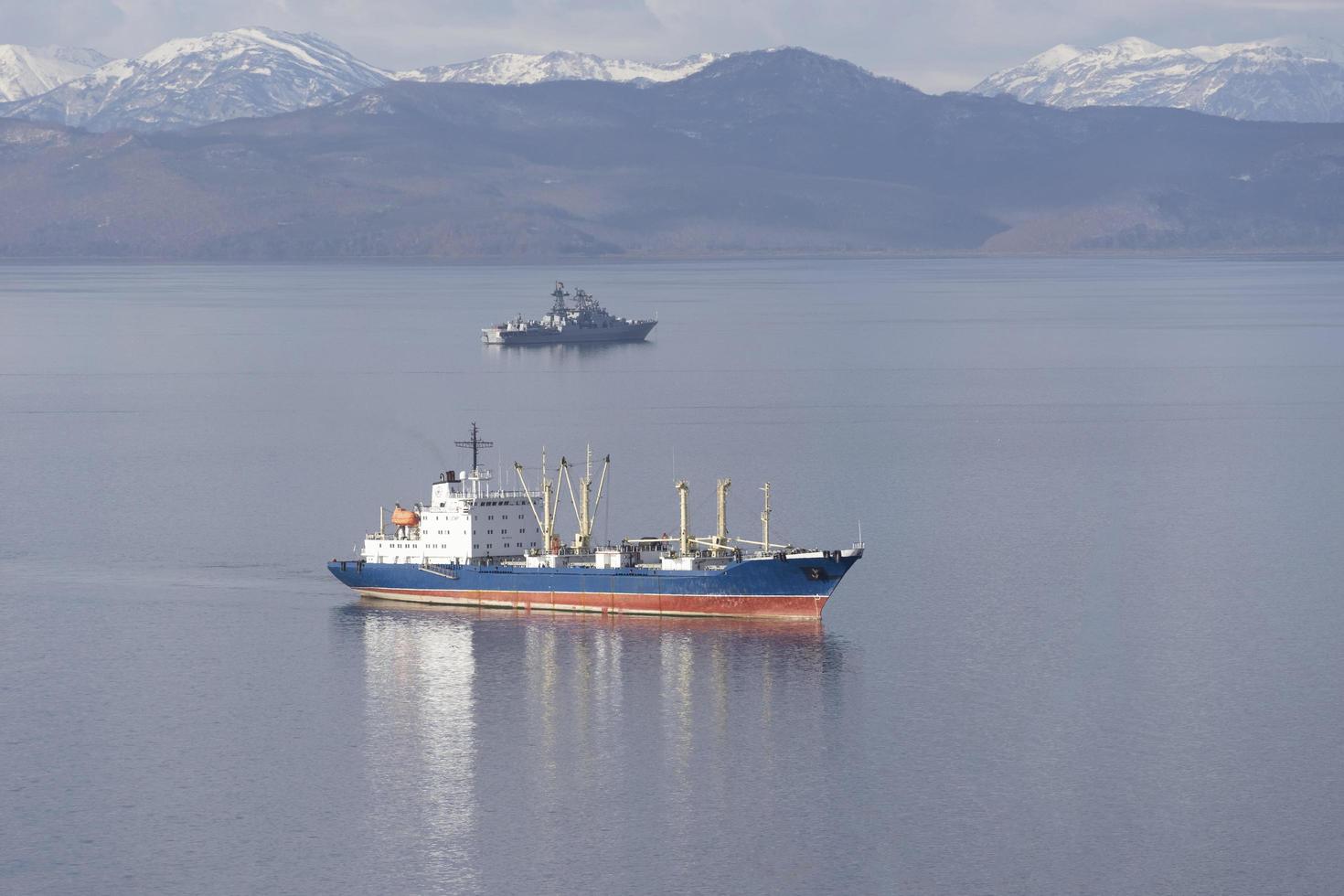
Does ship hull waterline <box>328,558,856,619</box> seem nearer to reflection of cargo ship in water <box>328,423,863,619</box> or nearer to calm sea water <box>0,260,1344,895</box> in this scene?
reflection of cargo ship in water <box>328,423,863,619</box>

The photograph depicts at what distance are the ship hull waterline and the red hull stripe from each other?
0.10ft

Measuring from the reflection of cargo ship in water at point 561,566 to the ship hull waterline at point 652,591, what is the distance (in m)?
0.03

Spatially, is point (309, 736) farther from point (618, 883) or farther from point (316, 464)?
point (316, 464)

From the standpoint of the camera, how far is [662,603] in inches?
2717

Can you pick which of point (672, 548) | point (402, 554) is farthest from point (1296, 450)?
point (402, 554)

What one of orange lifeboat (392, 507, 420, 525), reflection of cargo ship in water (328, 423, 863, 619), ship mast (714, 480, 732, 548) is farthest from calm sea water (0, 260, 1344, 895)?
ship mast (714, 480, 732, 548)

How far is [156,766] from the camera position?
5394 centimetres

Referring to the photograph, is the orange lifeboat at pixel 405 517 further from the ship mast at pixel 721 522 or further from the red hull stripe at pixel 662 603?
the ship mast at pixel 721 522

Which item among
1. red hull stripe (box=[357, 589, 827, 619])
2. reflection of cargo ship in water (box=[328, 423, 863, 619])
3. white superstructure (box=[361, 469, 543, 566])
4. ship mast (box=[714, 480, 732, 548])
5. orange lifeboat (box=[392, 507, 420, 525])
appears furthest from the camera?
orange lifeboat (box=[392, 507, 420, 525])

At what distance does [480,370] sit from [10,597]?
95.5 meters

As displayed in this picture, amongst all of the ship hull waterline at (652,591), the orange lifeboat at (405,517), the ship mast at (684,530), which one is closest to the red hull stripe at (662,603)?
the ship hull waterline at (652,591)

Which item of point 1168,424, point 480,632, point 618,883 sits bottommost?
point 618,883

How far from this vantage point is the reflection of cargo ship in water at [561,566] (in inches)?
2685

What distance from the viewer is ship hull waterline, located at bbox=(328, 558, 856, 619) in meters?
68.0
